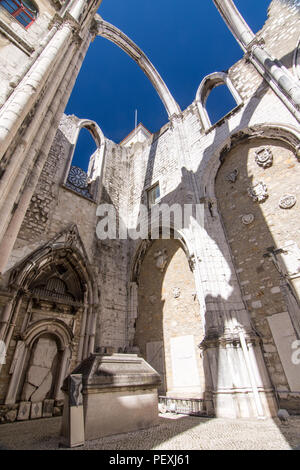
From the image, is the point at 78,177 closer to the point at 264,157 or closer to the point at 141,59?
the point at 264,157

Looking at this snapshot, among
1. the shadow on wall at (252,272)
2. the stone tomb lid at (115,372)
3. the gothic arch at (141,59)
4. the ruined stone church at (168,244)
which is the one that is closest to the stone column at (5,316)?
the ruined stone church at (168,244)

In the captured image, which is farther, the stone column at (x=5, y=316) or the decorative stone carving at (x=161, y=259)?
the decorative stone carving at (x=161, y=259)

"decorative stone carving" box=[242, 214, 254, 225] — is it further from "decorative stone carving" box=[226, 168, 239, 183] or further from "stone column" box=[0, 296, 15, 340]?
"stone column" box=[0, 296, 15, 340]

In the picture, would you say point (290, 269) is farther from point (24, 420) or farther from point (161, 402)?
point (24, 420)

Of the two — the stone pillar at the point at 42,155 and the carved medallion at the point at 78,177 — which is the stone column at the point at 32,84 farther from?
the carved medallion at the point at 78,177

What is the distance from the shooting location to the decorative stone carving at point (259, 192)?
5781 mm

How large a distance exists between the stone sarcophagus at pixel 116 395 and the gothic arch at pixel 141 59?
10251mm

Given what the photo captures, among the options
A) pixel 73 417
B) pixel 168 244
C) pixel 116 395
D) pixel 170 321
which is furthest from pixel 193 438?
pixel 168 244

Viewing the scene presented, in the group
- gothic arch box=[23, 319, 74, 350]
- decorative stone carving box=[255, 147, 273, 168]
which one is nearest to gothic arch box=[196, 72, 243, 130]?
decorative stone carving box=[255, 147, 273, 168]

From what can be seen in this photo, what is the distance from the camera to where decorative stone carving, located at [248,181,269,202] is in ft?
19.0

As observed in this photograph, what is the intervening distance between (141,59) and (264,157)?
382 inches

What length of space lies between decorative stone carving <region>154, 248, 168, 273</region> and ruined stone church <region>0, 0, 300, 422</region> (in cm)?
6

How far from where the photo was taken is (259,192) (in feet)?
19.3
